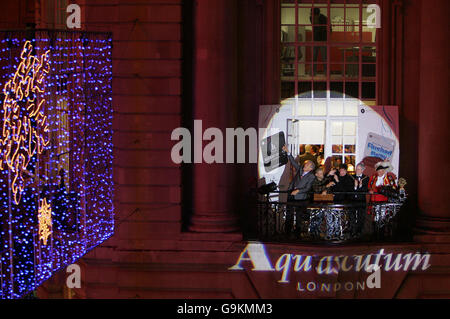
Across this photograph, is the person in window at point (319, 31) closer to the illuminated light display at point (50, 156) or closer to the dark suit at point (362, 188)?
the dark suit at point (362, 188)

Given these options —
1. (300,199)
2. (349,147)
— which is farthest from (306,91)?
(300,199)

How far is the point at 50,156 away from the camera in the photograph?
12.4m

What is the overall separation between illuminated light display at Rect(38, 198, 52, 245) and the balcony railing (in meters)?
4.98

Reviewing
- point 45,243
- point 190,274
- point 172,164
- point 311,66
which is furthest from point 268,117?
point 45,243

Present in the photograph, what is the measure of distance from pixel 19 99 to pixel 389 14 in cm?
940

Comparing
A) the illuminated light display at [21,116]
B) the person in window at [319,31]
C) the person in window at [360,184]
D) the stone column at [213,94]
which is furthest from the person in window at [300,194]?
the illuminated light display at [21,116]

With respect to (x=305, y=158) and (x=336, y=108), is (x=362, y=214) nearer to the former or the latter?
(x=305, y=158)

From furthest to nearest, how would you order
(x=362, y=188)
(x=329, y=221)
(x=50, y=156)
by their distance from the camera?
(x=362, y=188) → (x=329, y=221) → (x=50, y=156)

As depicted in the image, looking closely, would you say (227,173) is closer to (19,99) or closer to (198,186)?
(198,186)

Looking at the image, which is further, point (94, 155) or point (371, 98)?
point (371, 98)

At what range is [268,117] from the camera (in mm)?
16531

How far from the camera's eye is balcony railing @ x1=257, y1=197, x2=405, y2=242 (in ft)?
49.0

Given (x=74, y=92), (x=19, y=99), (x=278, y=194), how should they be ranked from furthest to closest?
(x=278, y=194) → (x=74, y=92) → (x=19, y=99)

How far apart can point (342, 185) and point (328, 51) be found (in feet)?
11.8
